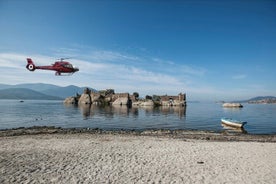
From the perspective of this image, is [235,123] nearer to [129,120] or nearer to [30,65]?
[129,120]

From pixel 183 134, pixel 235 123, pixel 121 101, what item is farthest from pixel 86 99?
pixel 183 134

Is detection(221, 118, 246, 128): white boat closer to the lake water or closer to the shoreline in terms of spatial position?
the lake water

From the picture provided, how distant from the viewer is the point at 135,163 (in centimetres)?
1480

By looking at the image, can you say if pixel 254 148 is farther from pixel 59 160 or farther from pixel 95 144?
pixel 59 160

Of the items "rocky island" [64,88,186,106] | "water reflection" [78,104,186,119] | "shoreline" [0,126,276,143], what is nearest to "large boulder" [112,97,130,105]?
"rocky island" [64,88,186,106]

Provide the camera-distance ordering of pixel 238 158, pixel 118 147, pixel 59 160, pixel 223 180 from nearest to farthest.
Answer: pixel 223 180
pixel 59 160
pixel 238 158
pixel 118 147

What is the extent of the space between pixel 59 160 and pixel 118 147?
5.69 m

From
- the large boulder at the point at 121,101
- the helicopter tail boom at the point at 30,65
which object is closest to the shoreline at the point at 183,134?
the helicopter tail boom at the point at 30,65

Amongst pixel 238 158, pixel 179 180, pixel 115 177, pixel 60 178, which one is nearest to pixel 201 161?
pixel 238 158

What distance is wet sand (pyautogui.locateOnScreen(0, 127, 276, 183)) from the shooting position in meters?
12.0

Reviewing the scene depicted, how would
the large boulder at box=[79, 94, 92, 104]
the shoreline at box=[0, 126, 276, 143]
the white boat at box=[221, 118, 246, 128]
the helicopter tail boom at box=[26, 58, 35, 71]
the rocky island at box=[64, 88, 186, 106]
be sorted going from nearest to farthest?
1. the shoreline at box=[0, 126, 276, 143]
2. the helicopter tail boom at box=[26, 58, 35, 71]
3. the white boat at box=[221, 118, 246, 128]
4. the rocky island at box=[64, 88, 186, 106]
5. the large boulder at box=[79, 94, 92, 104]

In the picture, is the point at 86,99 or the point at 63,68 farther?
the point at 86,99

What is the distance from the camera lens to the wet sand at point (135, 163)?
12039 millimetres

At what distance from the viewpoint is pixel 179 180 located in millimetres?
11820
